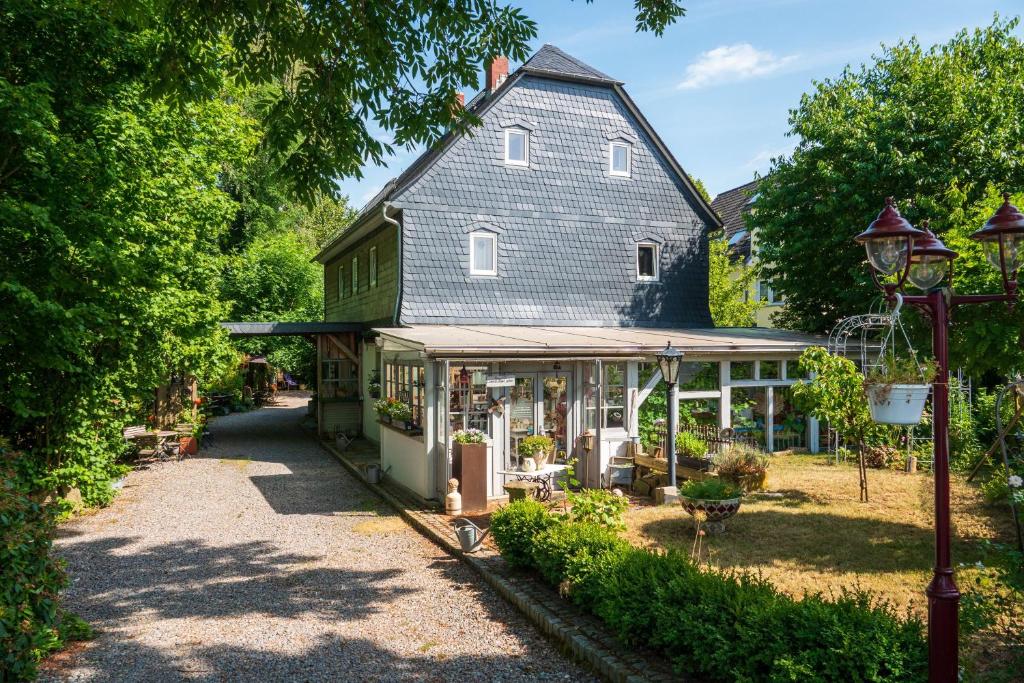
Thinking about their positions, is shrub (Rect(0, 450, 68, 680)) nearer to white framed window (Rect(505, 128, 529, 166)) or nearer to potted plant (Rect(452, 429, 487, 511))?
potted plant (Rect(452, 429, 487, 511))

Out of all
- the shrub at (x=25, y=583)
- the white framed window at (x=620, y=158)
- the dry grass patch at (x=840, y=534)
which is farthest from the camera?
the white framed window at (x=620, y=158)

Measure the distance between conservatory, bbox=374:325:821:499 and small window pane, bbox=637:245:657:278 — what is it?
→ 2.88 meters

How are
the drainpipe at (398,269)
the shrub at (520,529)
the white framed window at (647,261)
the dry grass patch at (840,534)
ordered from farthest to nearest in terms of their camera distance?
1. the white framed window at (647,261)
2. the drainpipe at (398,269)
3. the shrub at (520,529)
4. the dry grass patch at (840,534)

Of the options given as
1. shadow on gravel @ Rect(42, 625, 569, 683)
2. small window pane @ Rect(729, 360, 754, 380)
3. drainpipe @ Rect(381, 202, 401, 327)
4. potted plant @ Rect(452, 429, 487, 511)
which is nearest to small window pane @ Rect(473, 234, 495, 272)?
drainpipe @ Rect(381, 202, 401, 327)

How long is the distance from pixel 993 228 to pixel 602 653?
4.70m

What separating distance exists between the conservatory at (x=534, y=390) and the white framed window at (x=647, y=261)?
2.76 meters

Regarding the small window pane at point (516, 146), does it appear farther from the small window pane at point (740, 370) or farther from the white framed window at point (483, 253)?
the small window pane at point (740, 370)

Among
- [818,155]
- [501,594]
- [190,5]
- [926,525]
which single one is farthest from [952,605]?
[818,155]

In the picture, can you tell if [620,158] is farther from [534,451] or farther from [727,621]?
[727,621]

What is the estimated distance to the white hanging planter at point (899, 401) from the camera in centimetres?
500

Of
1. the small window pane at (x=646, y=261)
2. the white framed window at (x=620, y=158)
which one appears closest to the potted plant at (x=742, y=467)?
the small window pane at (x=646, y=261)

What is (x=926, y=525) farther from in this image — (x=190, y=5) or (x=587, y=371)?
(x=190, y=5)

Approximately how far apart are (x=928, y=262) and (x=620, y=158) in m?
15.1

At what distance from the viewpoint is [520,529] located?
28.5 ft
